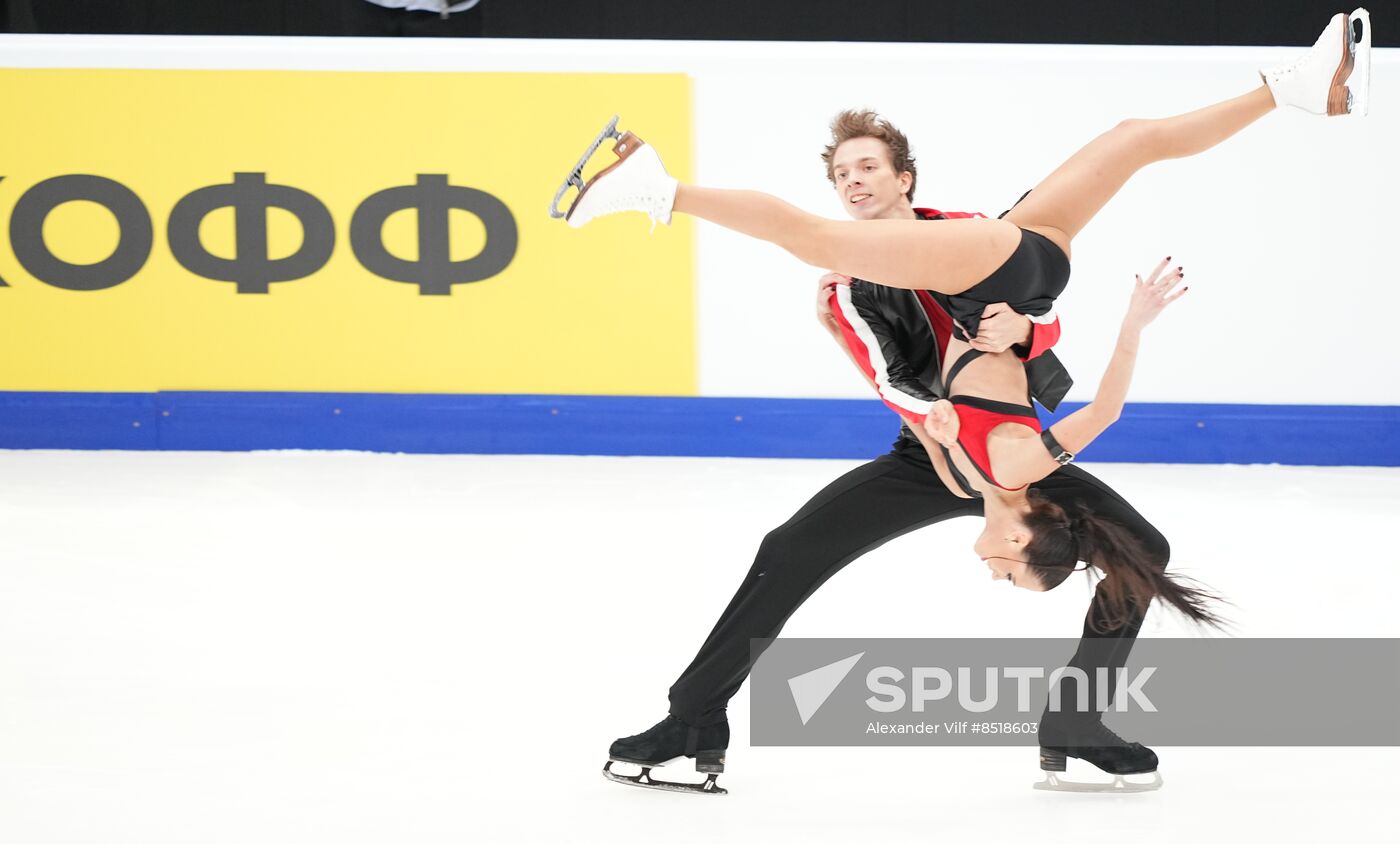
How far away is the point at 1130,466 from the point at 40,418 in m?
4.08

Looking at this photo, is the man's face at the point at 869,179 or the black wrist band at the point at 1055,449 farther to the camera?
the man's face at the point at 869,179

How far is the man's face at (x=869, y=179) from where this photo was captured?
252 cm

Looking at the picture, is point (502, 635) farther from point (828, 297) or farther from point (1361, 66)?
point (1361, 66)

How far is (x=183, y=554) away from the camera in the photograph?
3.83 m

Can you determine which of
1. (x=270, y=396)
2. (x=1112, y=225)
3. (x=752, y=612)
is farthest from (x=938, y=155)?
(x=752, y=612)

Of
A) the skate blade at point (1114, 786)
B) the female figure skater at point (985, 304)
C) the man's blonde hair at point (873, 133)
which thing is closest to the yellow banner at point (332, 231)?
the man's blonde hair at point (873, 133)

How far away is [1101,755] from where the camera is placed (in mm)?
2420

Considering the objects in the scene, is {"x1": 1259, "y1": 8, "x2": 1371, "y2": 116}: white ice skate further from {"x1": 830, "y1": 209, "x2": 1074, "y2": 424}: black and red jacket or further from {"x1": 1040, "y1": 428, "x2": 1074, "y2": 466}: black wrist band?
{"x1": 1040, "y1": 428, "x2": 1074, "y2": 466}: black wrist band

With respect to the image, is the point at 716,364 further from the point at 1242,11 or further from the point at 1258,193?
the point at 1242,11

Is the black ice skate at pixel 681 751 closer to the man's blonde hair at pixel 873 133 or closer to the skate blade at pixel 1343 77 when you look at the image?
the man's blonde hair at pixel 873 133

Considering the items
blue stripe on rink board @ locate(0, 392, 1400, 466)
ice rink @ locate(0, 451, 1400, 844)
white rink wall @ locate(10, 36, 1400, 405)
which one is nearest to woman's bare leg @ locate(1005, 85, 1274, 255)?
ice rink @ locate(0, 451, 1400, 844)

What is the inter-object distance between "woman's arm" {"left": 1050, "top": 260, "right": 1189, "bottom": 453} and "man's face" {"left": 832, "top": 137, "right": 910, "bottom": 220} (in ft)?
1.70

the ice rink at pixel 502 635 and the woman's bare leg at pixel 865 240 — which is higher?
the woman's bare leg at pixel 865 240

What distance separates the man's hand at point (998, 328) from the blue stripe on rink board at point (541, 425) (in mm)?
2999
